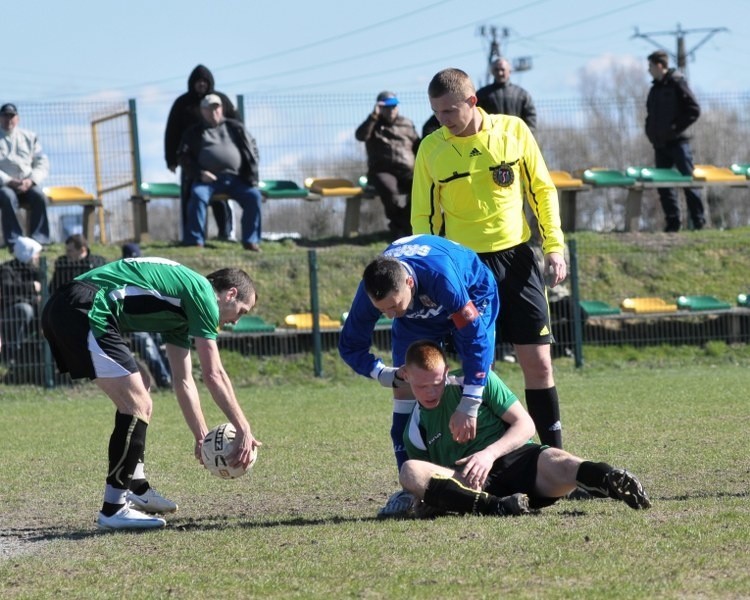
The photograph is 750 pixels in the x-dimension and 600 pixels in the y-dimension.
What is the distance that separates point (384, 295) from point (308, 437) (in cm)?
480

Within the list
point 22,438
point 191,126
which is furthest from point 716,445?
point 191,126

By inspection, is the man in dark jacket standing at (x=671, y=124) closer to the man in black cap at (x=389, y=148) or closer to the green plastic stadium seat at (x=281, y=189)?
the man in black cap at (x=389, y=148)

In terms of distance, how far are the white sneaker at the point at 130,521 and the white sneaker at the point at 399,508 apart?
1.22 m

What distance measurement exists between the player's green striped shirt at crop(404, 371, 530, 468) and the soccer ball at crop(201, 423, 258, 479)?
996 millimetres

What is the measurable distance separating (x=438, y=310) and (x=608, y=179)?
49.6 feet

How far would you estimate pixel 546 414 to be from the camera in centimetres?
755

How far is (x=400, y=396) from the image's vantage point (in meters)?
7.23

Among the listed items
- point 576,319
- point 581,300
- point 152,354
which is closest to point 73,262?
point 152,354

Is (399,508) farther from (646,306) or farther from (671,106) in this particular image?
(671,106)

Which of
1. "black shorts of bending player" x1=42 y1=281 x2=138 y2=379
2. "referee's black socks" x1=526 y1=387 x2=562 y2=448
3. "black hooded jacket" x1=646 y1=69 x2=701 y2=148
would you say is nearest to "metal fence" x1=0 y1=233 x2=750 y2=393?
"black hooded jacket" x1=646 y1=69 x2=701 y2=148

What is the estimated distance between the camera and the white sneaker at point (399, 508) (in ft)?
21.8

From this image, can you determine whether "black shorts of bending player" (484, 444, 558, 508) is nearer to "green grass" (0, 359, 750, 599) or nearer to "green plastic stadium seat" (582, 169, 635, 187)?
"green grass" (0, 359, 750, 599)

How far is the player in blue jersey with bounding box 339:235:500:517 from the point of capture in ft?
20.3

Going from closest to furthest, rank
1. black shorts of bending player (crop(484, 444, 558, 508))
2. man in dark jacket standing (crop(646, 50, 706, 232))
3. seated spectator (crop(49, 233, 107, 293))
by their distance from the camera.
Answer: black shorts of bending player (crop(484, 444, 558, 508)), seated spectator (crop(49, 233, 107, 293)), man in dark jacket standing (crop(646, 50, 706, 232))
